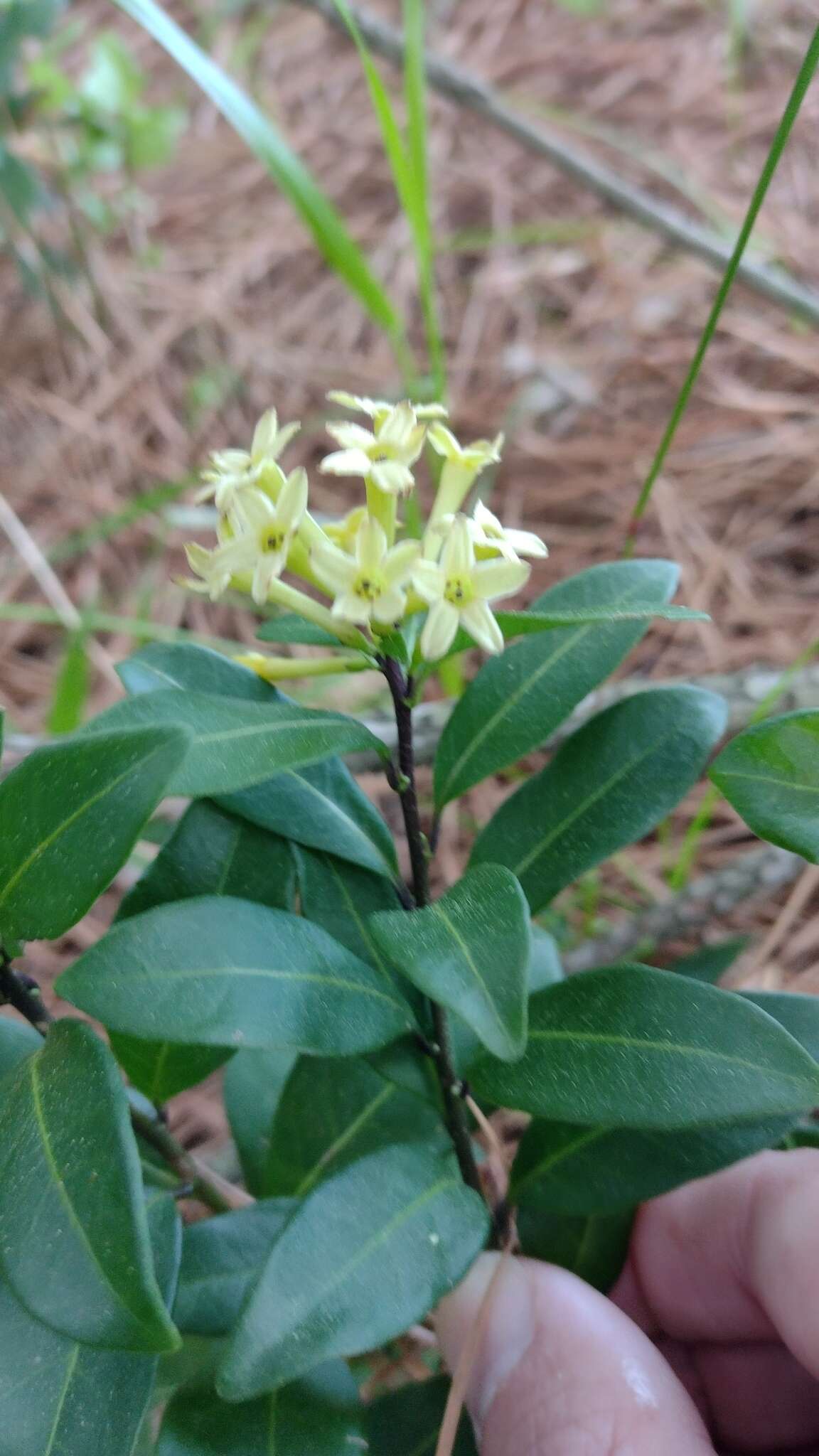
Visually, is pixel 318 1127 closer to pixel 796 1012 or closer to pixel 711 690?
pixel 796 1012

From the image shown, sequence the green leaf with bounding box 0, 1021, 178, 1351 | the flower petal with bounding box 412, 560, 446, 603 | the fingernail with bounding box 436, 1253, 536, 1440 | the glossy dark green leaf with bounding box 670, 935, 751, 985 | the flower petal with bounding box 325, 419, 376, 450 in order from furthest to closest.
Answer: the glossy dark green leaf with bounding box 670, 935, 751, 985
the fingernail with bounding box 436, 1253, 536, 1440
the flower petal with bounding box 325, 419, 376, 450
the flower petal with bounding box 412, 560, 446, 603
the green leaf with bounding box 0, 1021, 178, 1351

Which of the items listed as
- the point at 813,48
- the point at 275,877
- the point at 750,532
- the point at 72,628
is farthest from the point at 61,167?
the point at 275,877

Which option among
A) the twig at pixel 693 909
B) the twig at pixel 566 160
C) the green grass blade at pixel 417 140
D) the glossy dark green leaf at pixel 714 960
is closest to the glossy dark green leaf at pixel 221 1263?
the glossy dark green leaf at pixel 714 960

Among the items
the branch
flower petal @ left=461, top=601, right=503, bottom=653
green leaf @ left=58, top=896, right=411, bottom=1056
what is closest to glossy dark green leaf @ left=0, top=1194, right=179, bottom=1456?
green leaf @ left=58, top=896, right=411, bottom=1056

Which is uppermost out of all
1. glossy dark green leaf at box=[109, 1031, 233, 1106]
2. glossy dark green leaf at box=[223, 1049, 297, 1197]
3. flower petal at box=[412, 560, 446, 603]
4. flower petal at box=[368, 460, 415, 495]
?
flower petal at box=[368, 460, 415, 495]

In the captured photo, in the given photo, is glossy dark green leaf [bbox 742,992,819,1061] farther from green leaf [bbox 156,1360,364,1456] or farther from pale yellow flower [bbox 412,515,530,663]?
green leaf [bbox 156,1360,364,1456]

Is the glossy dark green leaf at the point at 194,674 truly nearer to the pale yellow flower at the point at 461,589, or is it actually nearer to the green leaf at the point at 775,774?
the pale yellow flower at the point at 461,589

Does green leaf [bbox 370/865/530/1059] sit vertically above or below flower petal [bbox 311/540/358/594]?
below
